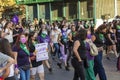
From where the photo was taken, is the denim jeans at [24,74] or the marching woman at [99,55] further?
the marching woman at [99,55]

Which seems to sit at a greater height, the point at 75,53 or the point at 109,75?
the point at 75,53

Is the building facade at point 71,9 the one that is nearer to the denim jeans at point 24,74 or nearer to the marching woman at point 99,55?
the marching woman at point 99,55

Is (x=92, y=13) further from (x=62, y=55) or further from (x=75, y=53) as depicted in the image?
(x=75, y=53)

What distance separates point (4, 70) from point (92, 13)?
28502mm

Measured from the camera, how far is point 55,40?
16.3m

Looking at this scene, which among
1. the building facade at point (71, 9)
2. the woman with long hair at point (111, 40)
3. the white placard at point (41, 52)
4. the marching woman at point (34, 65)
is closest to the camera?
the marching woman at point (34, 65)

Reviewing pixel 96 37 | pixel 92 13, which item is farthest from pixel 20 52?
pixel 92 13

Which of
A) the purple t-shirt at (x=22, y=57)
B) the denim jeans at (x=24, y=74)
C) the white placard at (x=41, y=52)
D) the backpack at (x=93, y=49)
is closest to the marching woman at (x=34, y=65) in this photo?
the white placard at (x=41, y=52)

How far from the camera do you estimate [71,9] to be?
37125mm

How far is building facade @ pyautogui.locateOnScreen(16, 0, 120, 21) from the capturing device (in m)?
34.6

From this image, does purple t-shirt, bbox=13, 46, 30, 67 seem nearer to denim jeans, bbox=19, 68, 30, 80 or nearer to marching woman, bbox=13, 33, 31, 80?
marching woman, bbox=13, 33, 31, 80

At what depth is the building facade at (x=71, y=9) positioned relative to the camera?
34.6 metres

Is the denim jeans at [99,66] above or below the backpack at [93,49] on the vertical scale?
below

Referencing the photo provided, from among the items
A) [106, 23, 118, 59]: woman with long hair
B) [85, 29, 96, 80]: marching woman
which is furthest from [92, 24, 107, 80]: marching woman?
[106, 23, 118, 59]: woman with long hair
